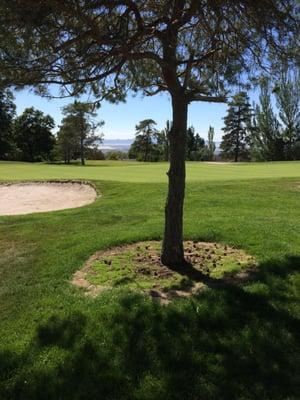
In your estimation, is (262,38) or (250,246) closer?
(262,38)

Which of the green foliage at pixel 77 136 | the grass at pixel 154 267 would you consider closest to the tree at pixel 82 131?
the green foliage at pixel 77 136

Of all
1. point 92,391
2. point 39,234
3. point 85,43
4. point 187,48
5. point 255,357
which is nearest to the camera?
point 92,391

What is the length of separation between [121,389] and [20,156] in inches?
2237

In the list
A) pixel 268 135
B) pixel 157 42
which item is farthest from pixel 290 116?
pixel 157 42

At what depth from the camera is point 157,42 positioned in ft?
22.5

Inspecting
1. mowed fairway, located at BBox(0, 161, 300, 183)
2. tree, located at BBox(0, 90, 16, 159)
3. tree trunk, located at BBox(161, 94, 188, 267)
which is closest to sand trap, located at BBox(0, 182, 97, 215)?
mowed fairway, located at BBox(0, 161, 300, 183)

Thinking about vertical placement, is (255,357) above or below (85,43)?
below

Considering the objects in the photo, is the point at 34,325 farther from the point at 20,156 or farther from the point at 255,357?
the point at 20,156

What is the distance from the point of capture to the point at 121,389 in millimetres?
3502

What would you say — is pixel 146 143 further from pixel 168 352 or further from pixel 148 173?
pixel 168 352

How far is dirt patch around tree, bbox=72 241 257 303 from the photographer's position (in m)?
5.39

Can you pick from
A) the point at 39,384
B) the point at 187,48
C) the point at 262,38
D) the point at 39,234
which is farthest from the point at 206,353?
the point at 39,234

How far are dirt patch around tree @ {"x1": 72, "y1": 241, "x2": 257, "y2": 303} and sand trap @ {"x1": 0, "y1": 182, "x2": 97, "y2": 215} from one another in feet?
22.3

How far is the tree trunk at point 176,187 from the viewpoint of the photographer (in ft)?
19.8
